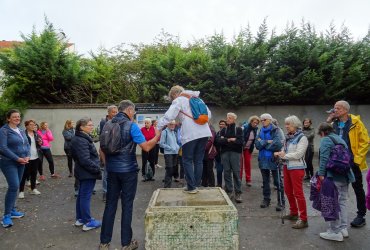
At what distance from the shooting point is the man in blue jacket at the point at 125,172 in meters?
4.67

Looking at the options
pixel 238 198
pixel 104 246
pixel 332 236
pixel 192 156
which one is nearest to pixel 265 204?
pixel 238 198

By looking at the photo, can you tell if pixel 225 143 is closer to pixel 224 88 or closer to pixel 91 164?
pixel 91 164

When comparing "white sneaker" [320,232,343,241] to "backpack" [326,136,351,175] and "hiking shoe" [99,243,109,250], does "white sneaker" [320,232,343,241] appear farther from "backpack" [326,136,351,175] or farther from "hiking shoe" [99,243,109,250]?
"hiking shoe" [99,243,109,250]

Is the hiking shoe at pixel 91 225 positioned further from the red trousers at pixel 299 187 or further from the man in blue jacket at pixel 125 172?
the red trousers at pixel 299 187

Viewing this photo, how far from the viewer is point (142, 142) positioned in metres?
4.66

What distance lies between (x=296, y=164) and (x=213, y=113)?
9.51m

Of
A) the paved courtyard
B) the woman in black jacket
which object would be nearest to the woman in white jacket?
the paved courtyard

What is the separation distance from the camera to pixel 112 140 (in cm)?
458

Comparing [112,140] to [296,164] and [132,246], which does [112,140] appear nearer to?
[132,246]

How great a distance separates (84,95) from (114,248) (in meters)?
12.8

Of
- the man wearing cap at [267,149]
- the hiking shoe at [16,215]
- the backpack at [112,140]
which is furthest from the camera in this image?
the man wearing cap at [267,149]

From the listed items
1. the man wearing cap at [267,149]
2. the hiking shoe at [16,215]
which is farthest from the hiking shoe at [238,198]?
the hiking shoe at [16,215]

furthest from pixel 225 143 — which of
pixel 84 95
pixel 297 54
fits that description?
pixel 84 95

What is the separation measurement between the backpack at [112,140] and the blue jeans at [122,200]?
362mm
